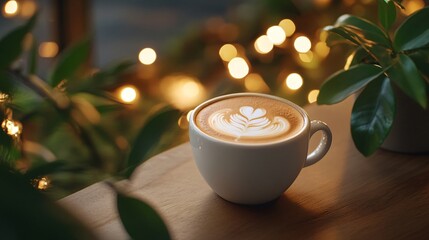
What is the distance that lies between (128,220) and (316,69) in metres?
0.99

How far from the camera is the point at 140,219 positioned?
511 millimetres

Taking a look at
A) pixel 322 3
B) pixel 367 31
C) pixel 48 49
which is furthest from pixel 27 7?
pixel 367 31

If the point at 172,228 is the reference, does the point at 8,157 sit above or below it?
above

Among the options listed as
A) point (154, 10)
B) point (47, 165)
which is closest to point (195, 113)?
point (47, 165)

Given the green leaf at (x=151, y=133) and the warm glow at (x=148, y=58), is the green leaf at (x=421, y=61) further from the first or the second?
the warm glow at (x=148, y=58)

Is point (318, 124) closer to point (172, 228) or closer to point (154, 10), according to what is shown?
point (172, 228)

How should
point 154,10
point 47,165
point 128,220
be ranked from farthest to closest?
point 154,10 → point 47,165 → point 128,220

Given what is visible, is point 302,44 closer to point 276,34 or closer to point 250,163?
point 276,34

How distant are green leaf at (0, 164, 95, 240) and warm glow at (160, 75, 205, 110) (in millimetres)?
1237

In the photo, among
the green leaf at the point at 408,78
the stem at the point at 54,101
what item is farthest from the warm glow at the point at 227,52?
the green leaf at the point at 408,78

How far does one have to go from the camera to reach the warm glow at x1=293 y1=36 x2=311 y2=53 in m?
1.45

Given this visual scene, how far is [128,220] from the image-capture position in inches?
20.1

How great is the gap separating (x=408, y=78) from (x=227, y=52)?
3.63 ft

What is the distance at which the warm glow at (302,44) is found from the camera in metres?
1.45
